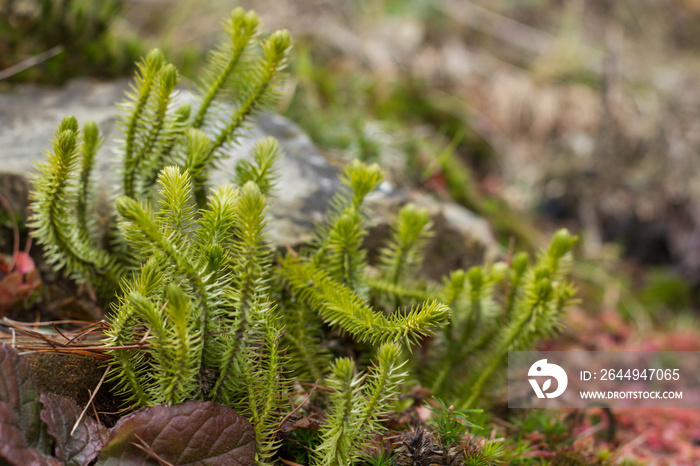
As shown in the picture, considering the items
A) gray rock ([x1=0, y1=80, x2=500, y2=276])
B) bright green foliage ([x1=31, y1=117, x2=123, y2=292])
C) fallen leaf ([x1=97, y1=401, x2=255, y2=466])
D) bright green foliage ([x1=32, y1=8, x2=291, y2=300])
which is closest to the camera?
fallen leaf ([x1=97, y1=401, x2=255, y2=466])

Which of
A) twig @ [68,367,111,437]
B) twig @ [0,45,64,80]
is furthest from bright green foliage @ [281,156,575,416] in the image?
twig @ [0,45,64,80]

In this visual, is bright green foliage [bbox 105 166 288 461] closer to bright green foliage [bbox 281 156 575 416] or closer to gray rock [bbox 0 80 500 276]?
bright green foliage [bbox 281 156 575 416]

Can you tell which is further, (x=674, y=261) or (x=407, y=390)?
(x=674, y=261)

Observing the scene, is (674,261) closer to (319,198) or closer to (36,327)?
(319,198)

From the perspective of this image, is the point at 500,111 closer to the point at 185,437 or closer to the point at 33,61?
the point at 33,61

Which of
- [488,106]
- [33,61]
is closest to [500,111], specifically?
[488,106]

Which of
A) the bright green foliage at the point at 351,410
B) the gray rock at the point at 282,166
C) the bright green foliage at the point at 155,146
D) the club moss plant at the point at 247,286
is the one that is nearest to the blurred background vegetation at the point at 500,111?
the gray rock at the point at 282,166

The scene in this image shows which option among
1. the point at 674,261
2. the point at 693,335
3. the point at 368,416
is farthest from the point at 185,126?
the point at 674,261
